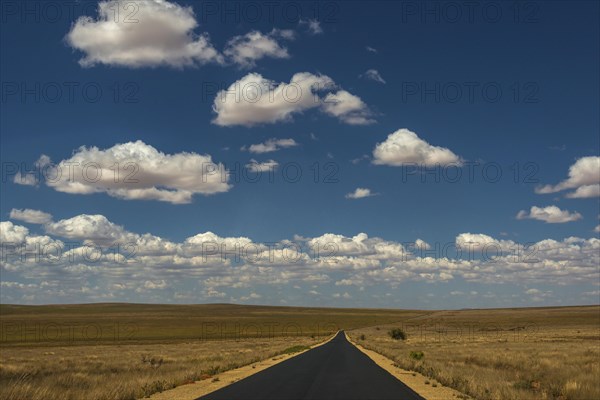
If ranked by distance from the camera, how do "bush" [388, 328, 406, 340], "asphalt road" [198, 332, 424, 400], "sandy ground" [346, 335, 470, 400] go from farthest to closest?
"bush" [388, 328, 406, 340] < "sandy ground" [346, 335, 470, 400] < "asphalt road" [198, 332, 424, 400]

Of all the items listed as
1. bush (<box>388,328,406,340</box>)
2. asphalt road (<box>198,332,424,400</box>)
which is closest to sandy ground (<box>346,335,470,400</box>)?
asphalt road (<box>198,332,424,400</box>)

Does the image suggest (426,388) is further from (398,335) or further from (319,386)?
(398,335)

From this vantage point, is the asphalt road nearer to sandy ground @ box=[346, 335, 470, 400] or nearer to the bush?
sandy ground @ box=[346, 335, 470, 400]

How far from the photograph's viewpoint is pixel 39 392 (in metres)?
18.7

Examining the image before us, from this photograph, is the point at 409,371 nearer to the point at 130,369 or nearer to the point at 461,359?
the point at 461,359

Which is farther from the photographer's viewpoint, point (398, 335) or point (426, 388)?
point (398, 335)

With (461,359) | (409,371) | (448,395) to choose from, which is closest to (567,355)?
(461,359)

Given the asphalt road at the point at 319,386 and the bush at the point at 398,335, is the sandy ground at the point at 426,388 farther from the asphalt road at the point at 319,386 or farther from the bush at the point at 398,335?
the bush at the point at 398,335

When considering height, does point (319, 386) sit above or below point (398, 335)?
above

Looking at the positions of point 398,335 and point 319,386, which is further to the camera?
point 398,335

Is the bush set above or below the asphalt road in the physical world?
below

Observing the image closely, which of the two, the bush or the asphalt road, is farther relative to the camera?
the bush

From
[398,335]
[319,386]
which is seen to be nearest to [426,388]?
[319,386]

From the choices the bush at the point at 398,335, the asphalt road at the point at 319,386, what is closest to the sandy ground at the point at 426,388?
the asphalt road at the point at 319,386
